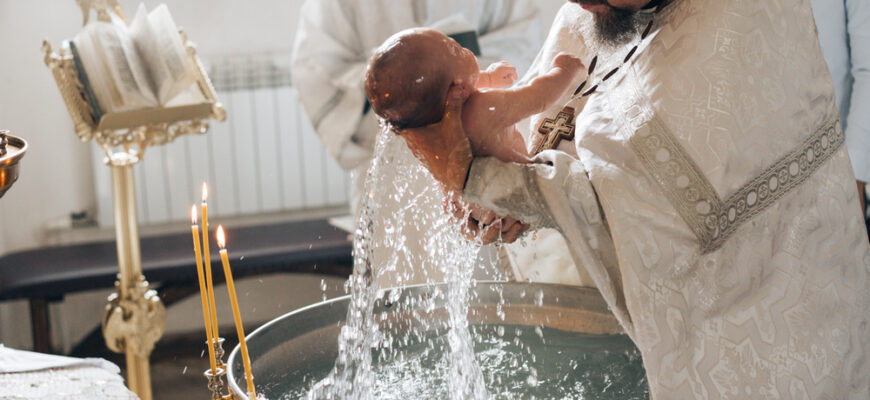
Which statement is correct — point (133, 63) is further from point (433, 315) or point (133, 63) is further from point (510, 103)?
point (510, 103)

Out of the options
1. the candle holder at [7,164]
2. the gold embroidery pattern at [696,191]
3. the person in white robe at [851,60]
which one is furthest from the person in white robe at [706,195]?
the person in white robe at [851,60]

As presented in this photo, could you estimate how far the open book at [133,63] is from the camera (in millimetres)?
1900

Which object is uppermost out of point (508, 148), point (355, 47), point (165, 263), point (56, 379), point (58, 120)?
Answer: point (58, 120)

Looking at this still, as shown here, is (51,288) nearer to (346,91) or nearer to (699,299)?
(346,91)

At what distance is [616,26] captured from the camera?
1003 millimetres

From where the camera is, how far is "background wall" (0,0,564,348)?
3.52 meters

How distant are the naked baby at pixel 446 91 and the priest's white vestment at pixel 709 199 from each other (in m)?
0.04

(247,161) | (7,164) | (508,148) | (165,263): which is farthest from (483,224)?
(247,161)

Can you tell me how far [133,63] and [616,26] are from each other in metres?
1.31

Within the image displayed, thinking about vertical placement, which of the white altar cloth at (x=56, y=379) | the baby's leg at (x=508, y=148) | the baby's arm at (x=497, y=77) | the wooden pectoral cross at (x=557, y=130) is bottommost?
the white altar cloth at (x=56, y=379)

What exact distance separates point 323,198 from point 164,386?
3.85 ft

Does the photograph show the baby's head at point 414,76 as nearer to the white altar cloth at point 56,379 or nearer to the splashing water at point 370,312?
the splashing water at point 370,312

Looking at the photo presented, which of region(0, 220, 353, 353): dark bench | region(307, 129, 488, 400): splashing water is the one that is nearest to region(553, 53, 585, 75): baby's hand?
region(307, 129, 488, 400): splashing water

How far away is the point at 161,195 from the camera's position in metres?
3.83
